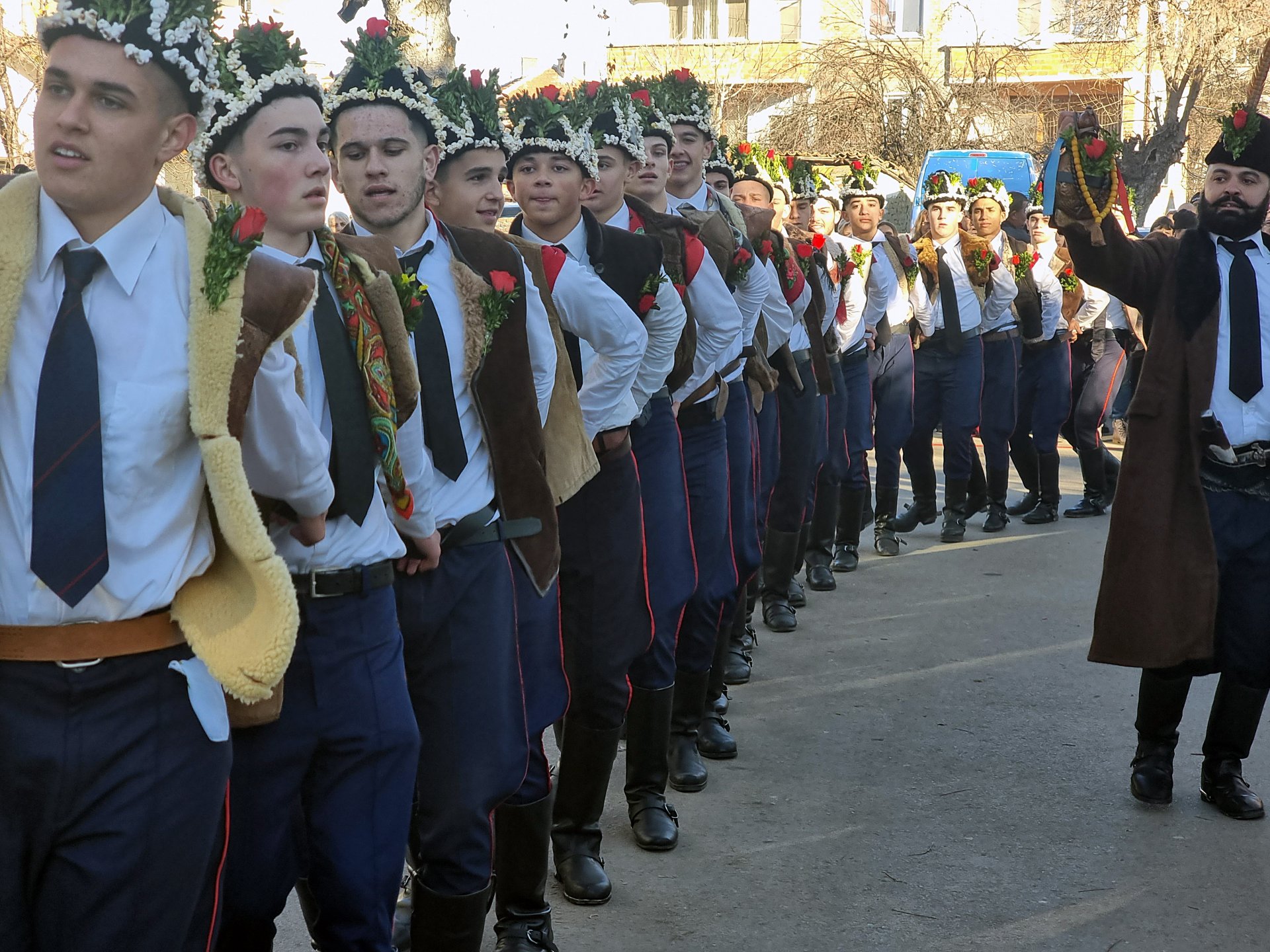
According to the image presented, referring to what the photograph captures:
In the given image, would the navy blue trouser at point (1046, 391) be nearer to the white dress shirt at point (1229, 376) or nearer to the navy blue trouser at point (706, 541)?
the white dress shirt at point (1229, 376)

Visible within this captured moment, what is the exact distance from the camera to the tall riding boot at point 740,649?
7188 mm

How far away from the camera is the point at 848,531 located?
1002 centimetres

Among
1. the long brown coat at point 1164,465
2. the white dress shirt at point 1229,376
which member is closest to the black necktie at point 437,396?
the long brown coat at point 1164,465

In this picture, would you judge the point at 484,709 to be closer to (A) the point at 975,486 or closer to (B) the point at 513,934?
(B) the point at 513,934

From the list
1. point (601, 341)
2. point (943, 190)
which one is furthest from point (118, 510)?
point (943, 190)

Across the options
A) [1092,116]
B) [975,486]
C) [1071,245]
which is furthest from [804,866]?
[975,486]

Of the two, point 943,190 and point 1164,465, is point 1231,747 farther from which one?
point 943,190

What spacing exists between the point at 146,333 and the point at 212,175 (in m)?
0.93

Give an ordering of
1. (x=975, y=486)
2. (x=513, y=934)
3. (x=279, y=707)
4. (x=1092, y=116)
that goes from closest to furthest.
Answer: (x=279, y=707) < (x=513, y=934) < (x=1092, y=116) < (x=975, y=486)

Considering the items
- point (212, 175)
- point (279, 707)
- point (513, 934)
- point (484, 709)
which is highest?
point (212, 175)

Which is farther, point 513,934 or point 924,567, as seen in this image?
point 924,567

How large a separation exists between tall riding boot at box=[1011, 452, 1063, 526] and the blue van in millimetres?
9970

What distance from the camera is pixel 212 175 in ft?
10.8

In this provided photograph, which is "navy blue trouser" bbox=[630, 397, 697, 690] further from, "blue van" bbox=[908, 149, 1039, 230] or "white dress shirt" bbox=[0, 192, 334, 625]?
"blue van" bbox=[908, 149, 1039, 230]
